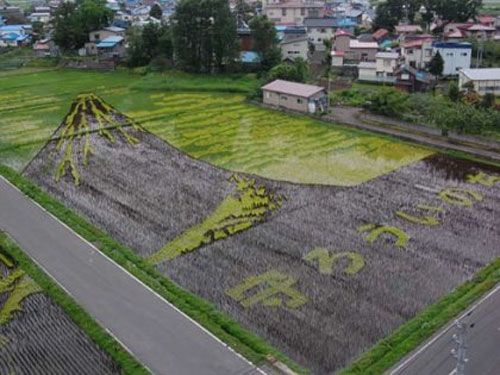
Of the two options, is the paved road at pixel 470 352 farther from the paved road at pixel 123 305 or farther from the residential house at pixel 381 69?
the residential house at pixel 381 69

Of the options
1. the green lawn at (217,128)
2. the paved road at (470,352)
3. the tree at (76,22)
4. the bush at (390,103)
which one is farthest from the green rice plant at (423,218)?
the tree at (76,22)

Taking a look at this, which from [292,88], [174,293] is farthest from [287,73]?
[174,293]

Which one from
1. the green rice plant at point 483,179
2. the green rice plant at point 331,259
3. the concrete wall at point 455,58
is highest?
the concrete wall at point 455,58

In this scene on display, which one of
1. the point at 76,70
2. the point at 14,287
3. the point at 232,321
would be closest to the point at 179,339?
the point at 232,321

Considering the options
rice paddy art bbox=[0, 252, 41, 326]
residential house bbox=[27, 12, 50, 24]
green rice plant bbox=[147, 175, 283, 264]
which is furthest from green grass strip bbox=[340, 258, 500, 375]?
residential house bbox=[27, 12, 50, 24]

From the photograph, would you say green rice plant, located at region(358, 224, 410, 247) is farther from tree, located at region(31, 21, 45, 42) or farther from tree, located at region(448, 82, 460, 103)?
tree, located at region(31, 21, 45, 42)
